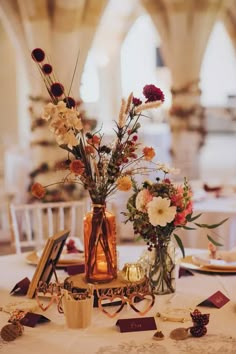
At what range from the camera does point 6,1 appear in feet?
18.9

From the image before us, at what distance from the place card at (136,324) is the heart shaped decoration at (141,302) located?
0.11 meters

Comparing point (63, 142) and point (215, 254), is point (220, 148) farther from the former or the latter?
point (63, 142)

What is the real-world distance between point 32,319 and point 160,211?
573 mm

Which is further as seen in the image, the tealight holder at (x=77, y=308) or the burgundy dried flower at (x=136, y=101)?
the burgundy dried flower at (x=136, y=101)

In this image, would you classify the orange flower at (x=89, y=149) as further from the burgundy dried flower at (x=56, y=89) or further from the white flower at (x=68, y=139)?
the burgundy dried flower at (x=56, y=89)

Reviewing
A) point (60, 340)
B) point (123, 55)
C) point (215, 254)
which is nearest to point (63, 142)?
point (60, 340)

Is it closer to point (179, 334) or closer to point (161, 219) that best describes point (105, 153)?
point (161, 219)

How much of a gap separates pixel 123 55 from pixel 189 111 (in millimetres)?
5334

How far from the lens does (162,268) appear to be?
2287mm

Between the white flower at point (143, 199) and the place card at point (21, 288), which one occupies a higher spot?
the white flower at point (143, 199)

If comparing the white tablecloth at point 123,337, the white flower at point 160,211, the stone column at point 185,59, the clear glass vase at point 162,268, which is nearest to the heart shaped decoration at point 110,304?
the white tablecloth at point 123,337

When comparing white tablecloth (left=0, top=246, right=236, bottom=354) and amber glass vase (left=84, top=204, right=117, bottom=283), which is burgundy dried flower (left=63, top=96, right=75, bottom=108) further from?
white tablecloth (left=0, top=246, right=236, bottom=354)

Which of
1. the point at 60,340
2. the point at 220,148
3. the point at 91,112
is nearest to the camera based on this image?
the point at 60,340

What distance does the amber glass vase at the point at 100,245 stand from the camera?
2152 mm
